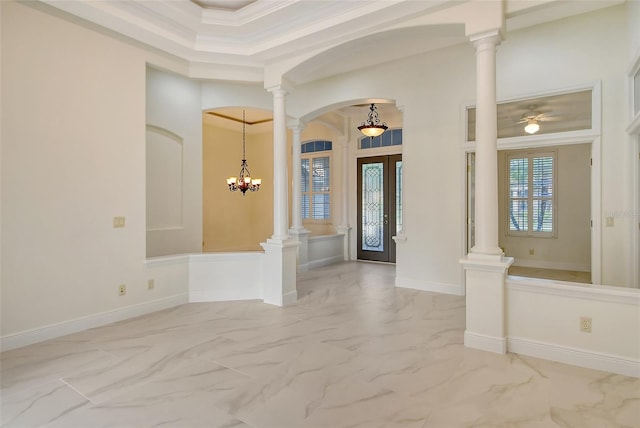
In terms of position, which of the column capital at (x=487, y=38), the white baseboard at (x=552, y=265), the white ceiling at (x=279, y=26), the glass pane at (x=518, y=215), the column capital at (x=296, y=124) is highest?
the white ceiling at (x=279, y=26)

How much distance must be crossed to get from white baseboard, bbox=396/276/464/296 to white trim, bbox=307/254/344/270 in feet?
7.32

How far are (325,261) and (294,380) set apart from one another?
530 cm

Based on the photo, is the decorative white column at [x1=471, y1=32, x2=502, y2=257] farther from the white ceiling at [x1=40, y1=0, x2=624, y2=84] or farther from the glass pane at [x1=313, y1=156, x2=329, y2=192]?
the glass pane at [x1=313, y1=156, x2=329, y2=192]

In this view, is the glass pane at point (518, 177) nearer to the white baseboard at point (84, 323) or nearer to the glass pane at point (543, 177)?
the glass pane at point (543, 177)

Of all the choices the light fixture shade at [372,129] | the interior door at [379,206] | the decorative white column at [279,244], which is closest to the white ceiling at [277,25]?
the decorative white column at [279,244]

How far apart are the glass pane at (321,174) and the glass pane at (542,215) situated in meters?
4.55

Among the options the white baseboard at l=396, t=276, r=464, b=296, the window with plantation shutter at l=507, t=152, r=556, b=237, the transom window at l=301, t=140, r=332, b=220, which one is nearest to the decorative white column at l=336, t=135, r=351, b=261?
the transom window at l=301, t=140, r=332, b=220

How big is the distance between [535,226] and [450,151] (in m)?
3.47

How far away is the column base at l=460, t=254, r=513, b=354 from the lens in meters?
3.21

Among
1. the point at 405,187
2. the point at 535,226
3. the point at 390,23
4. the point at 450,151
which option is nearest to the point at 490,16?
the point at 390,23

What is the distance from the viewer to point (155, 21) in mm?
4090

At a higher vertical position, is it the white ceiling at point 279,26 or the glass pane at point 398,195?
the white ceiling at point 279,26

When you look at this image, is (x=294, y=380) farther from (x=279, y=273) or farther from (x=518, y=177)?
(x=518, y=177)

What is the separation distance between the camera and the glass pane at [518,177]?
7.46 metres
